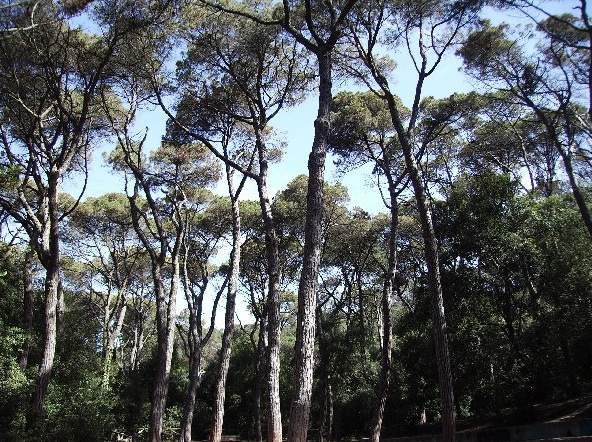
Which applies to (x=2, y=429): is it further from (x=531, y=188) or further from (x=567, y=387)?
(x=531, y=188)

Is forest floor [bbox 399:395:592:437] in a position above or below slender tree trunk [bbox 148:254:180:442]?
below

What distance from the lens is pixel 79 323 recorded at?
43.8ft

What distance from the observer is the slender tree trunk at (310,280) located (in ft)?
16.9

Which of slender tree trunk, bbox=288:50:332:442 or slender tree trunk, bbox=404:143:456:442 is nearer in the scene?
slender tree trunk, bbox=288:50:332:442

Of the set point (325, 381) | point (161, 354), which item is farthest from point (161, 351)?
point (325, 381)

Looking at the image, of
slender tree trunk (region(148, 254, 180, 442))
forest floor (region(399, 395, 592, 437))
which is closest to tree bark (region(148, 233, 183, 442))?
slender tree trunk (region(148, 254, 180, 442))

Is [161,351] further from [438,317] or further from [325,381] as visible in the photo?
[325,381]

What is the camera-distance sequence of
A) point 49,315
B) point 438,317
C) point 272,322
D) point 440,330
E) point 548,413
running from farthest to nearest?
point 548,413 → point 49,315 → point 272,322 → point 438,317 → point 440,330

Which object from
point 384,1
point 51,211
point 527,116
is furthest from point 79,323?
point 527,116

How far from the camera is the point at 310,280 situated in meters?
5.61

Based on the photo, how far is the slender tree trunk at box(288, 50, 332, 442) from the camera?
16.9 feet

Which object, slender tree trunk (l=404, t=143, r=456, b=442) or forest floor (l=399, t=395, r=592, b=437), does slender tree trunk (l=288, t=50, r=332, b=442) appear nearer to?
slender tree trunk (l=404, t=143, r=456, b=442)

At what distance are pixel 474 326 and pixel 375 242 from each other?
5.80 m

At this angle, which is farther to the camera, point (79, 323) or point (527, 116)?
point (527, 116)
